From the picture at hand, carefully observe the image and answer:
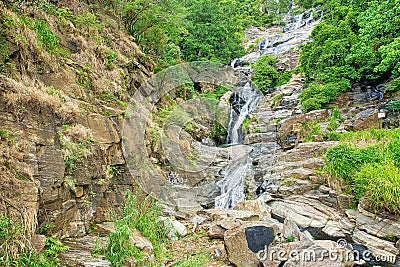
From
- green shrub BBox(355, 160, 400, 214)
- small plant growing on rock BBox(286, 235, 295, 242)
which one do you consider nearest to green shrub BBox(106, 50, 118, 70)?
small plant growing on rock BBox(286, 235, 295, 242)

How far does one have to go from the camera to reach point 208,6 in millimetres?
22328

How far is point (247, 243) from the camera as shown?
5039mm

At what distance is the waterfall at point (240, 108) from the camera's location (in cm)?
1634

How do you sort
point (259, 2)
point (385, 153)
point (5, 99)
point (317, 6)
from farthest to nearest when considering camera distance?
1. point (259, 2)
2. point (317, 6)
3. point (385, 153)
4. point (5, 99)

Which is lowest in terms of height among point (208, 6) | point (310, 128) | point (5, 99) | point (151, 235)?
point (151, 235)

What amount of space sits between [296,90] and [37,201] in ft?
55.8

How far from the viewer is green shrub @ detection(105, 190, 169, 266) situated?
409 centimetres

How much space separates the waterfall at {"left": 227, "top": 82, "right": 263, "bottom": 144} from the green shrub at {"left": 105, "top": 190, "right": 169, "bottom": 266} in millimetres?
10102

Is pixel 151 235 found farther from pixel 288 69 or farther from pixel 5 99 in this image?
pixel 288 69

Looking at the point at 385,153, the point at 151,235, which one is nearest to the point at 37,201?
the point at 151,235

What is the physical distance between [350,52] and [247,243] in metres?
12.8

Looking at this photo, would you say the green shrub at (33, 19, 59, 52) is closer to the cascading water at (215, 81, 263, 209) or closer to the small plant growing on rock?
the small plant growing on rock

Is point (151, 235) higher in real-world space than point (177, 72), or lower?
lower

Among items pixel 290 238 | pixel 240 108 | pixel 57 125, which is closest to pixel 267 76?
pixel 240 108
